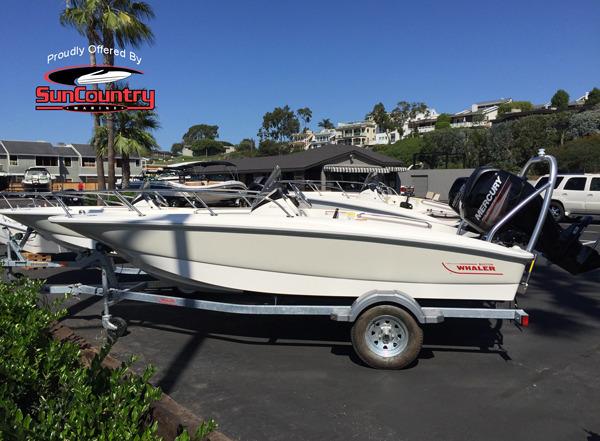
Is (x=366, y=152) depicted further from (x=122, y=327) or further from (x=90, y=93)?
(x=122, y=327)

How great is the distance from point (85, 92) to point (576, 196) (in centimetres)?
1770

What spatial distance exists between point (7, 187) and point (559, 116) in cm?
5609

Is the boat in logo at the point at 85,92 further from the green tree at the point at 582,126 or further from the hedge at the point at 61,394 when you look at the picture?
the green tree at the point at 582,126

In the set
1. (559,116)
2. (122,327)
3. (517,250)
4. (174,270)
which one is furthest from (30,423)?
(559,116)

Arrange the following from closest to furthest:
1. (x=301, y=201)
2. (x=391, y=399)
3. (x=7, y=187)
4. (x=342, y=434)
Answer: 1. (x=342, y=434)
2. (x=391, y=399)
3. (x=301, y=201)
4. (x=7, y=187)

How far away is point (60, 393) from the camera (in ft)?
8.40

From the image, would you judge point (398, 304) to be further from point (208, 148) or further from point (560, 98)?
point (208, 148)

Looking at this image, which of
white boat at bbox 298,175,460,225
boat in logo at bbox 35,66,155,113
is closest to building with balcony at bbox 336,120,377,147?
boat in logo at bbox 35,66,155,113

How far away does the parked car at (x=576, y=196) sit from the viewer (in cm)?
1700

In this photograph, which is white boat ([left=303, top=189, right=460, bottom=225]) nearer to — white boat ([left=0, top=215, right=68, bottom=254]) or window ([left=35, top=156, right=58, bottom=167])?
white boat ([left=0, top=215, right=68, bottom=254])

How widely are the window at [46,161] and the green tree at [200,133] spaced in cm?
11135

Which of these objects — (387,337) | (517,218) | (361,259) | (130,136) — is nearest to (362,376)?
(387,337)

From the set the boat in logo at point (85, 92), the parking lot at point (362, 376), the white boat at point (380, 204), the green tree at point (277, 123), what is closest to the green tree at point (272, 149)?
the green tree at point (277, 123)

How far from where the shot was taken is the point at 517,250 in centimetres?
429
